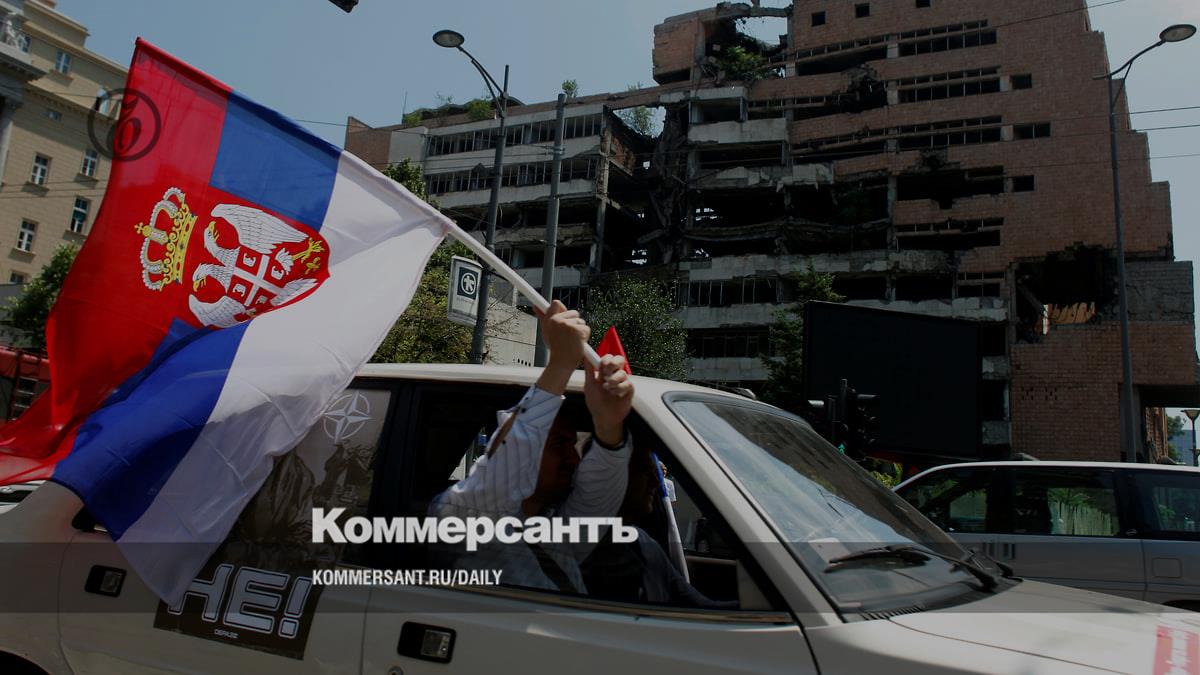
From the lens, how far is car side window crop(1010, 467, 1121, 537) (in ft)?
19.2

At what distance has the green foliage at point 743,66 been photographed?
52875 millimetres

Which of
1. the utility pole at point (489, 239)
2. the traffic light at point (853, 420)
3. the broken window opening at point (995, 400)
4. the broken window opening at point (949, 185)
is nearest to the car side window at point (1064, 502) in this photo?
the traffic light at point (853, 420)

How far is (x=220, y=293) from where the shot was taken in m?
2.53

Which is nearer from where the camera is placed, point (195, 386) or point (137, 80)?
point (195, 386)

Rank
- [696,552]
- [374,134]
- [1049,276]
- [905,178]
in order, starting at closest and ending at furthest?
[696,552] < [1049,276] < [905,178] < [374,134]

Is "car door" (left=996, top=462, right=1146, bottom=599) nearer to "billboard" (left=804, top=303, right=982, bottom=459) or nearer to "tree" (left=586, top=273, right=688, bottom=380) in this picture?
"billboard" (left=804, top=303, right=982, bottom=459)

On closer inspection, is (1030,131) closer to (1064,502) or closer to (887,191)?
(887,191)

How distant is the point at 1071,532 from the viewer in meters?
5.90

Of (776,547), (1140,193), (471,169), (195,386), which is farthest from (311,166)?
(471,169)

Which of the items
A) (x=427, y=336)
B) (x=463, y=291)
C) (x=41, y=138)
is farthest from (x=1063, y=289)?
(x=41, y=138)

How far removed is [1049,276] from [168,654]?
4725cm

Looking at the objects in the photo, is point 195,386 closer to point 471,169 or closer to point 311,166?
point 311,166

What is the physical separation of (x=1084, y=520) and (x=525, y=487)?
543 cm

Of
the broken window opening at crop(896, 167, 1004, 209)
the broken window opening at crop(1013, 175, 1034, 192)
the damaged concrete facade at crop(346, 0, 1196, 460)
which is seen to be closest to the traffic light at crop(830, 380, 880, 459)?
the damaged concrete facade at crop(346, 0, 1196, 460)
